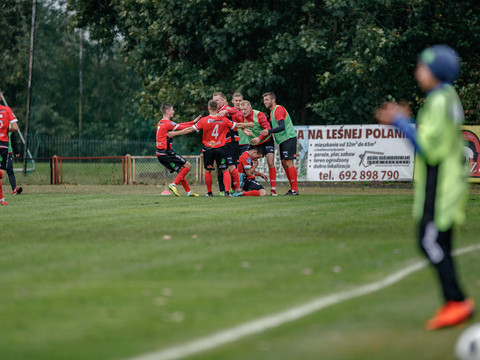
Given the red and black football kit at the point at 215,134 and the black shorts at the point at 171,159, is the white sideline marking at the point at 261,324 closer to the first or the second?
the red and black football kit at the point at 215,134

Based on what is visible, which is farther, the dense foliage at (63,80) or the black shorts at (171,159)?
the dense foliage at (63,80)

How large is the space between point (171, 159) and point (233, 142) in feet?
5.22

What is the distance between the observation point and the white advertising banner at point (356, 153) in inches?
1021

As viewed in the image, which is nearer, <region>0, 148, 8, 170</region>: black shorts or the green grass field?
the green grass field

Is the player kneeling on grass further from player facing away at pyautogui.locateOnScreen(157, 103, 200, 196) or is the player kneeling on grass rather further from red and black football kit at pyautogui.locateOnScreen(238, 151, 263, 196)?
player facing away at pyautogui.locateOnScreen(157, 103, 200, 196)

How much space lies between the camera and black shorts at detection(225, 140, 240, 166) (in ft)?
62.5

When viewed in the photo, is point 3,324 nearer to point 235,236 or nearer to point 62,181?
point 235,236

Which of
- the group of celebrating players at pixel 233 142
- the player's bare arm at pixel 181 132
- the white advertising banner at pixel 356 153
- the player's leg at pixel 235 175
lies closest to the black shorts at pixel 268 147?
the group of celebrating players at pixel 233 142

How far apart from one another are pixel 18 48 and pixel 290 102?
3741 centimetres

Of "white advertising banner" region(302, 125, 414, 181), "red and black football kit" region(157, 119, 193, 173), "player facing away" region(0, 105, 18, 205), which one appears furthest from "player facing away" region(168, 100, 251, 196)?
"white advertising banner" region(302, 125, 414, 181)

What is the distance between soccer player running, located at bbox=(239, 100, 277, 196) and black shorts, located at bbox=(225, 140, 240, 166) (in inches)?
36.0

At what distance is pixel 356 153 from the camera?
86.4 feet

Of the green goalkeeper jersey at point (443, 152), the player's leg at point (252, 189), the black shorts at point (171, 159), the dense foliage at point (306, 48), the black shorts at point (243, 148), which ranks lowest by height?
the player's leg at point (252, 189)

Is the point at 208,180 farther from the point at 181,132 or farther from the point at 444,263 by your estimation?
the point at 444,263
